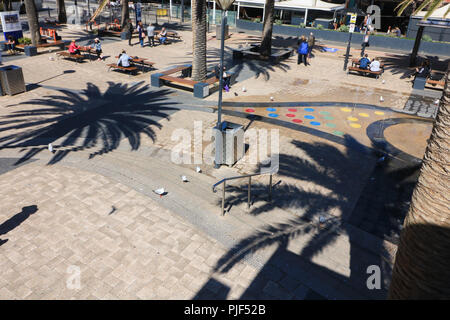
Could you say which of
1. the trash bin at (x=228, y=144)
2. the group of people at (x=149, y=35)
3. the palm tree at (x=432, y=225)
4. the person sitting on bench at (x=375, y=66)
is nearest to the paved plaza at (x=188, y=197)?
the trash bin at (x=228, y=144)

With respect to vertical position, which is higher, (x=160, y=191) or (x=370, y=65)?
(x=370, y=65)

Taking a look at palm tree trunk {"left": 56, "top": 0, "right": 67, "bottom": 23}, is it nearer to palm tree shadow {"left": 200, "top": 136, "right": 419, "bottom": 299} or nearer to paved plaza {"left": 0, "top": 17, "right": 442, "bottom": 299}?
paved plaza {"left": 0, "top": 17, "right": 442, "bottom": 299}

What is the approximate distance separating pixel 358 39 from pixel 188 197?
28972mm

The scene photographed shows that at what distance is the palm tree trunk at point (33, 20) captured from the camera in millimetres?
19781

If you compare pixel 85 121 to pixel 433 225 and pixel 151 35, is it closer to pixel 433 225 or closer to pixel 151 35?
pixel 433 225

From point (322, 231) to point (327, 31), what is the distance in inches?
1139

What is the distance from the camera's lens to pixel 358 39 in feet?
104

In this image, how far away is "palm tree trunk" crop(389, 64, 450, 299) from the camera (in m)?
3.45

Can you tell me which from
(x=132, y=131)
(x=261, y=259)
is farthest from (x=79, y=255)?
(x=132, y=131)

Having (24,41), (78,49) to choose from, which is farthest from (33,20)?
(78,49)

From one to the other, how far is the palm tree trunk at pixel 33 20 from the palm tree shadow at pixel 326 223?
17.8m

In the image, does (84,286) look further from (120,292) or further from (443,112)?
(443,112)

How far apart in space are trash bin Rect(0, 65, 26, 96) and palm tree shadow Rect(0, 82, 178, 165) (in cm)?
121

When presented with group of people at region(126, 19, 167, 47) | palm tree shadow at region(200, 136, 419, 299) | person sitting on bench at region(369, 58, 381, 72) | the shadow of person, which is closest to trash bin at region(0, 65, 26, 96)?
the shadow of person
